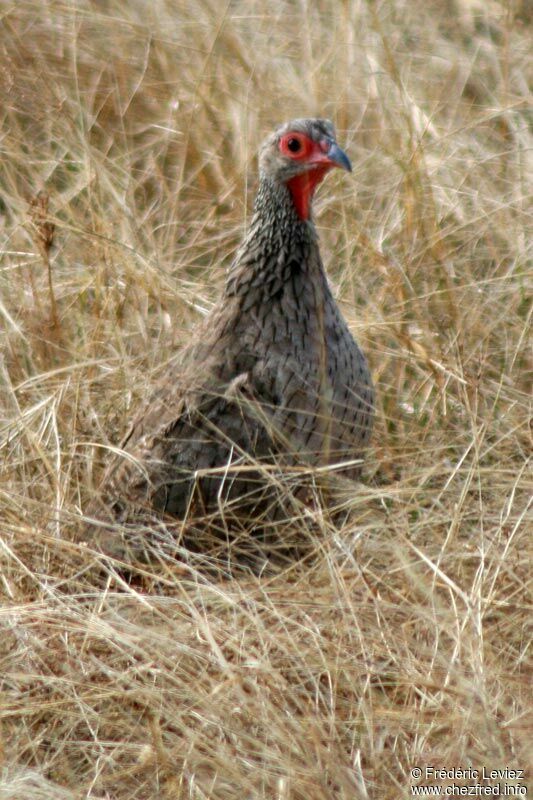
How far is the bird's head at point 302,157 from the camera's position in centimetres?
388

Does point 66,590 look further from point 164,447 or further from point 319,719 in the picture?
point 319,719

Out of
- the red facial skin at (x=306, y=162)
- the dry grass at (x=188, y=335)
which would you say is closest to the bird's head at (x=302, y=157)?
the red facial skin at (x=306, y=162)

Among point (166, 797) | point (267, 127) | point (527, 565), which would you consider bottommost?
point (166, 797)

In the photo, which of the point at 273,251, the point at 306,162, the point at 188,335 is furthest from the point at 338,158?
the point at 188,335

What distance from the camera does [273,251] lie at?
12.8ft

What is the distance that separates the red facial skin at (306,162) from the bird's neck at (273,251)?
19mm

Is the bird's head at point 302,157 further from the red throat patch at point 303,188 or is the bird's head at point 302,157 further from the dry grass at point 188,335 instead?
the dry grass at point 188,335

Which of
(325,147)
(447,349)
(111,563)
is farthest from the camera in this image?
(447,349)

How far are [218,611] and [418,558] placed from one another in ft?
1.56

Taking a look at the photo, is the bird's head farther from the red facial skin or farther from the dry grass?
the dry grass

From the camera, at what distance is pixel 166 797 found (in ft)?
9.48

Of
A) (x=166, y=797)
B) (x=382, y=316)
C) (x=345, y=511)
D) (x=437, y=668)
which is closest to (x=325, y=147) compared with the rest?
(x=382, y=316)

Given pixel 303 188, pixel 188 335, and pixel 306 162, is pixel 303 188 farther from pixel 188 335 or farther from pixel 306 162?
pixel 188 335

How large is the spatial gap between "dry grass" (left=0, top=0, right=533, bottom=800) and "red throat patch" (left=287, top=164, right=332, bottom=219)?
1.67ft
